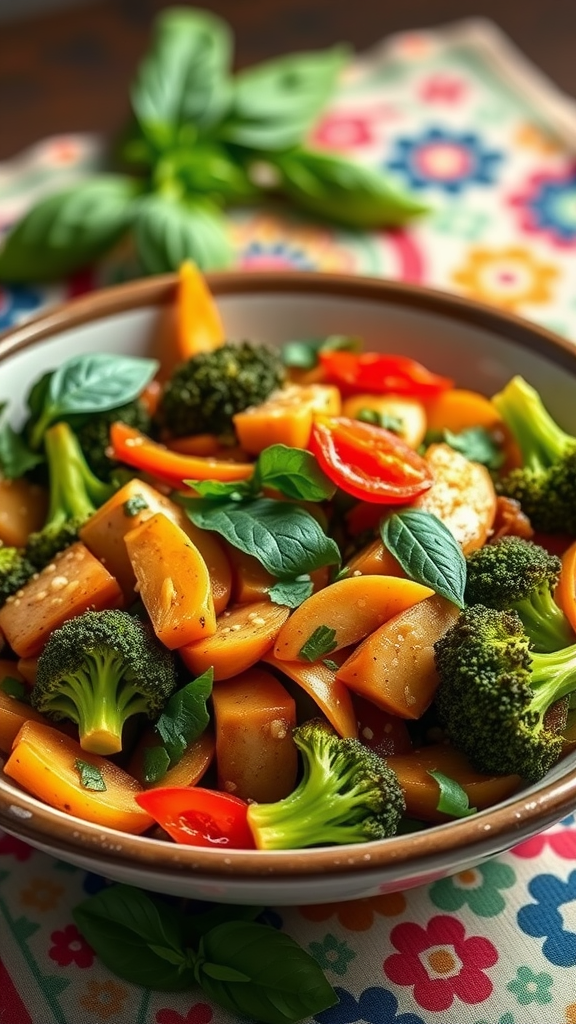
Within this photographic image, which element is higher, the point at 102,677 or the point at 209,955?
the point at 102,677

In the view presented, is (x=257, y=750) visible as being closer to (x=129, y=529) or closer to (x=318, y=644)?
(x=318, y=644)

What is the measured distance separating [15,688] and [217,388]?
0.83 m

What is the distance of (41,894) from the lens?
7.38ft

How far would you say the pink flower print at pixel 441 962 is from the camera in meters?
2.05

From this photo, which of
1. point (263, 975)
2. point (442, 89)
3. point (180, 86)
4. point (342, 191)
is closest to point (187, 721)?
point (263, 975)

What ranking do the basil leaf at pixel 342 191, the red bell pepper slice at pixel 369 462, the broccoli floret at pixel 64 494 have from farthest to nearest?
the basil leaf at pixel 342 191
the broccoli floret at pixel 64 494
the red bell pepper slice at pixel 369 462

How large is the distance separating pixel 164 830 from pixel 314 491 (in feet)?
2.42

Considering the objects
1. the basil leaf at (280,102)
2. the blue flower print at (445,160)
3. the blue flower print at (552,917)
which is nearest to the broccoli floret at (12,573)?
the blue flower print at (552,917)

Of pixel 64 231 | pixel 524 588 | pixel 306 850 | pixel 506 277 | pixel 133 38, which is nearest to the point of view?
pixel 306 850

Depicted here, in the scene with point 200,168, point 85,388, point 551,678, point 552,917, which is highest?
point 200,168

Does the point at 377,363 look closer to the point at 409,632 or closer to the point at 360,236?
the point at 409,632

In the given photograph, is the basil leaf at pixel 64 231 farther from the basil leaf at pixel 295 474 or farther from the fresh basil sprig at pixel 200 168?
the basil leaf at pixel 295 474

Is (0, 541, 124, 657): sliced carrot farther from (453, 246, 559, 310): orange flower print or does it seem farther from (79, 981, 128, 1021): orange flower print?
(453, 246, 559, 310): orange flower print

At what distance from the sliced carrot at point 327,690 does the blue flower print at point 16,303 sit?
1.87 m
